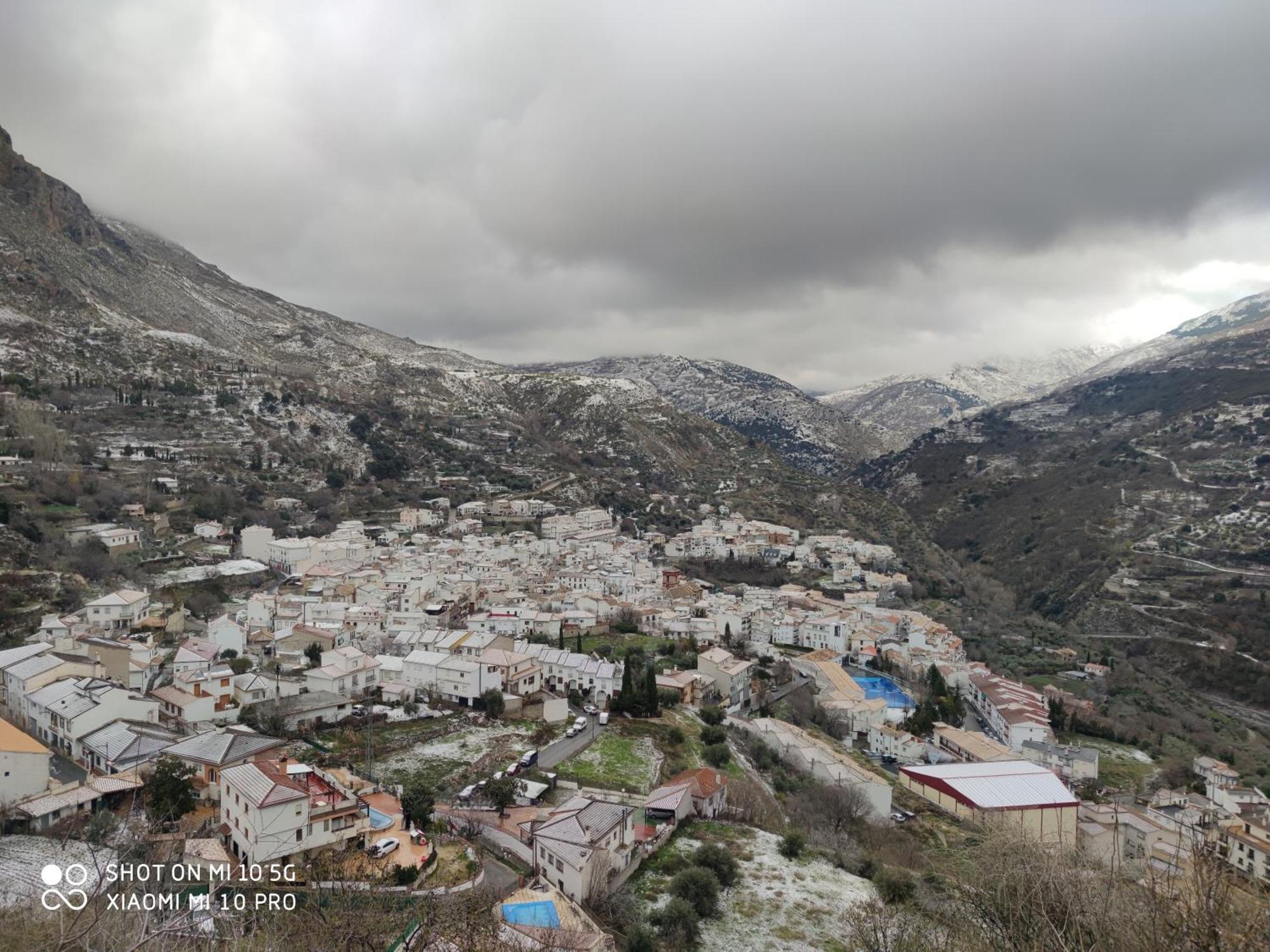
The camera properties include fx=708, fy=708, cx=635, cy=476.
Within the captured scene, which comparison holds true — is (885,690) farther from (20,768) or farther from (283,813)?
(20,768)

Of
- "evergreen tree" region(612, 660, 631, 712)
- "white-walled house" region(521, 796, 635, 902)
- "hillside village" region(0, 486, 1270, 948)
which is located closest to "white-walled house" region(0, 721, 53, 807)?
"hillside village" region(0, 486, 1270, 948)

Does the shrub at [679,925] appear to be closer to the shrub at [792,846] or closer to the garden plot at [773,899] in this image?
the garden plot at [773,899]

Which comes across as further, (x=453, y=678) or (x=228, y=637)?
(x=228, y=637)

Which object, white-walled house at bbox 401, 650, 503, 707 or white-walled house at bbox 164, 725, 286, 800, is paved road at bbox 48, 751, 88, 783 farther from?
white-walled house at bbox 401, 650, 503, 707

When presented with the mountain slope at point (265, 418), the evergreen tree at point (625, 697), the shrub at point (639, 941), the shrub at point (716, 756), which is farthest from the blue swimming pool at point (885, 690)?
the mountain slope at point (265, 418)

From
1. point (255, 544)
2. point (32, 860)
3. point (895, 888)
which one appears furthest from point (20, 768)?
point (255, 544)

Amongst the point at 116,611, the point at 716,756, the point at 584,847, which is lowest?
the point at 716,756
